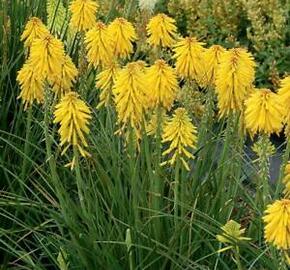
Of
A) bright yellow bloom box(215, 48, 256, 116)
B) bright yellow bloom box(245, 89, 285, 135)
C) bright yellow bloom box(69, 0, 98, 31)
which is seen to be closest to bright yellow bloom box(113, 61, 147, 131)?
bright yellow bloom box(215, 48, 256, 116)

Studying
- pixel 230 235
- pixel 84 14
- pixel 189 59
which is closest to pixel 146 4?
pixel 84 14

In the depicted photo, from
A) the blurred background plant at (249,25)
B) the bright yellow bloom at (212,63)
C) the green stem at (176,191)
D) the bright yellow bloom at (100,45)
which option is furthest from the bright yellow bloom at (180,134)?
the blurred background plant at (249,25)

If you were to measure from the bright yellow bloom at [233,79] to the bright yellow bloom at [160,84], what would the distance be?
159 mm

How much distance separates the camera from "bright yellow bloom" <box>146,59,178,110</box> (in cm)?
269

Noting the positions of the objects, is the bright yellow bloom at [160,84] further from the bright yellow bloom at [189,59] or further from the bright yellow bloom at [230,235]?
the bright yellow bloom at [230,235]

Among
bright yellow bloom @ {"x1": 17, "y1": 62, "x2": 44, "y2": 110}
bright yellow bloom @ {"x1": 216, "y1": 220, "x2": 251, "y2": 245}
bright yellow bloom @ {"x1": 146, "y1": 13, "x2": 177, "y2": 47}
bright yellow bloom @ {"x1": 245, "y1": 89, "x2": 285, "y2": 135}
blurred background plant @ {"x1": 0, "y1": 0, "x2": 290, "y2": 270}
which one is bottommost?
blurred background plant @ {"x1": 0, "y1": 0, "x2": 290, "y2": 270}

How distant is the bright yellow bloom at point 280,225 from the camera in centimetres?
218

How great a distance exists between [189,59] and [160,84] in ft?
0.62

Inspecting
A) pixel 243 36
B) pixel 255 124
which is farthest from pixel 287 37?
pixel 255 124

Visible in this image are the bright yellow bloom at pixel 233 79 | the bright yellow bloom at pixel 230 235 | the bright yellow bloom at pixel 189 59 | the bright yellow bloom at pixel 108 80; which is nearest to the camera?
the bright yellow bloom at pixel 230 235

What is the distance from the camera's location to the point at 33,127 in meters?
3.69

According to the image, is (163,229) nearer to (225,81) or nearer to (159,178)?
(159,178)

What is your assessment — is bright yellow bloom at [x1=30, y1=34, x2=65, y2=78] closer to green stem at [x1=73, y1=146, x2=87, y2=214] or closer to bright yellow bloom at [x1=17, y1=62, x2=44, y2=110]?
bright yellow bloom at [x1=17, y1=62, x2=44, y2=110]

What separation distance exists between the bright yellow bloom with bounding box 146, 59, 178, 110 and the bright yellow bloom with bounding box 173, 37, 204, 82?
0.11 meters
